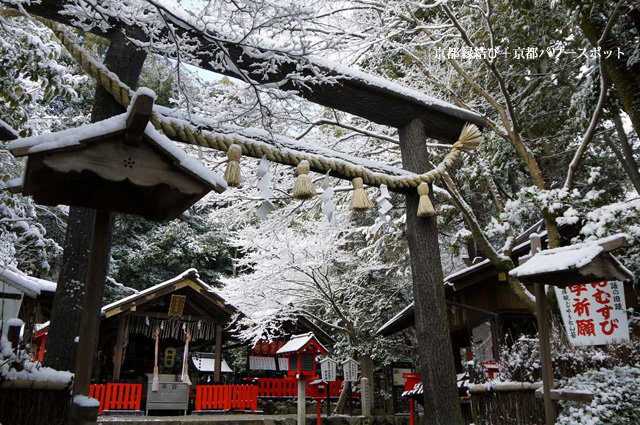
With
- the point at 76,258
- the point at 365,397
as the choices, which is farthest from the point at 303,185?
the point at 365,397

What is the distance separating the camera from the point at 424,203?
4.85 m

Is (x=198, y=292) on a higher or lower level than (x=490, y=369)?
higher

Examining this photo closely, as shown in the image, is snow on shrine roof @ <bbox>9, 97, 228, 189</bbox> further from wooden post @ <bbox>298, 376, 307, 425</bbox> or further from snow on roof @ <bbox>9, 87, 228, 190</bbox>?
wooden post @ <bbox>298, 376, 307, 425</bbox>

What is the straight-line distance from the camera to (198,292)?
13586mm

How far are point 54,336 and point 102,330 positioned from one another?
37.9 feet

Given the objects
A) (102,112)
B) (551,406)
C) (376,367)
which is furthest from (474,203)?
(102,112)

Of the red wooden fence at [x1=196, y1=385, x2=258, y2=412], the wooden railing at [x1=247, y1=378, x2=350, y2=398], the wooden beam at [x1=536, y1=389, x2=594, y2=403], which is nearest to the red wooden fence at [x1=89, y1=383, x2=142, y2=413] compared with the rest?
the red wooden fence at [x1=196, y1=385, x2=258, y2=412]

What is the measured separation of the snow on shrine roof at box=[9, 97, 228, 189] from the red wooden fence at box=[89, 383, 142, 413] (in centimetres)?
1108

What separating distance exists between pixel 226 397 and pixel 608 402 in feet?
35.9

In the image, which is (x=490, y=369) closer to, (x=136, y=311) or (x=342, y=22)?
(x=342, y=22)

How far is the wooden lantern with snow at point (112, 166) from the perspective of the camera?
2.44 m

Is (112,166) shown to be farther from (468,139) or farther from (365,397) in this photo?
(365,397)

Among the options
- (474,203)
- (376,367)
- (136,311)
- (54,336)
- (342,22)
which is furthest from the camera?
(376,367)

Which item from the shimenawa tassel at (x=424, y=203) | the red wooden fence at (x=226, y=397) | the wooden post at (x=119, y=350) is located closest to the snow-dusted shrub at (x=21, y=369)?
the shimenawa tassel at (x=424, y=203)
